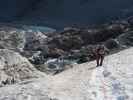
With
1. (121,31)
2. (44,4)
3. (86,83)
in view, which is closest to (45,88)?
(86,83)

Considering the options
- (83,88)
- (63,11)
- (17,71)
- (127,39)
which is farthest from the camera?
(63,11)

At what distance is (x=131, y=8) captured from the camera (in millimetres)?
75375

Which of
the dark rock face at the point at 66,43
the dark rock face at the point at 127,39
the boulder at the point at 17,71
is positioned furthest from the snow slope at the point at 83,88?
the dark rock face at the point at 127,39

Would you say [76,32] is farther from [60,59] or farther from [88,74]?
[88,74]

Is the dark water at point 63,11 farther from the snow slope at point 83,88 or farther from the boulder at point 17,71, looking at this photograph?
the snow slope at point 83,88

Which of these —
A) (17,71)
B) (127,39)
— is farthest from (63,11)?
(17,71)

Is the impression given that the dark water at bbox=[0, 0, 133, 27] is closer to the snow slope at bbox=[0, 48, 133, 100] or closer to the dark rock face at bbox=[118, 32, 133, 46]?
the dark rock face at bbox=[118, 32, 133, 46]

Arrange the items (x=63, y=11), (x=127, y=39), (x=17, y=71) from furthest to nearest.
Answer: (x=63, y=11)
(x=127, y=39)
(x=17, y=71)

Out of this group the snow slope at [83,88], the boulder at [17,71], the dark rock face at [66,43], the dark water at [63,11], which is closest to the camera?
the snow slope at [83,88]

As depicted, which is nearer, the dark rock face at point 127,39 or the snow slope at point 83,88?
the snow slope at point 83,88

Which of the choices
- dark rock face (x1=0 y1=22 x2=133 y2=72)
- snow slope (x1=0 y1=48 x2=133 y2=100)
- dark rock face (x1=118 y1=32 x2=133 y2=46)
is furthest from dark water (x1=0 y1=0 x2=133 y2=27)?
snow slope (x1=0 y1=48 x2=133 y2=100)

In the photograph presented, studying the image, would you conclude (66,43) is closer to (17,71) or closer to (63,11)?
(17,71)

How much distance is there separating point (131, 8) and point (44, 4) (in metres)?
Answer: 24.3

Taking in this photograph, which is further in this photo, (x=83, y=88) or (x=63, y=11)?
(x=63, y=11)
